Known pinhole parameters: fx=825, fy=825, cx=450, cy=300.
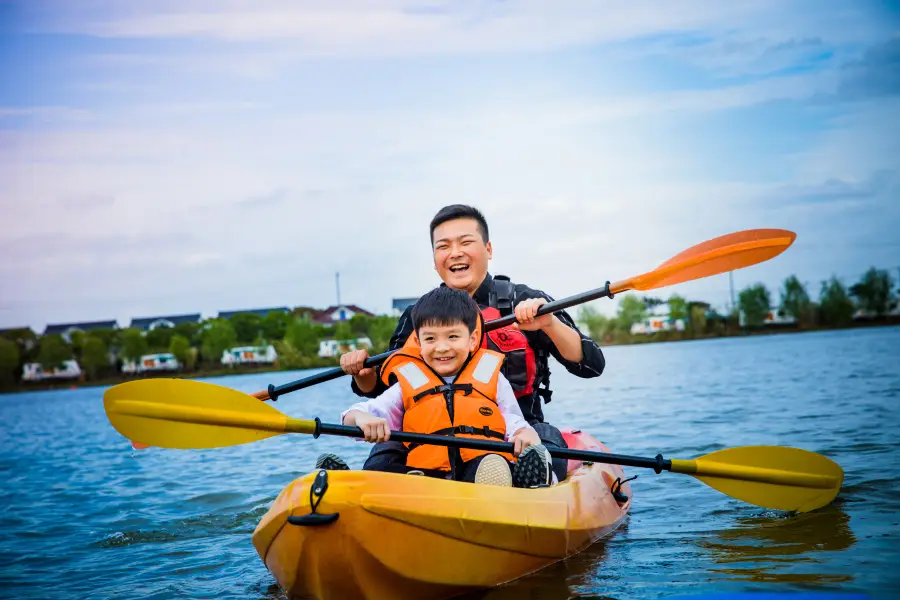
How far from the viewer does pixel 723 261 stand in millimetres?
4738

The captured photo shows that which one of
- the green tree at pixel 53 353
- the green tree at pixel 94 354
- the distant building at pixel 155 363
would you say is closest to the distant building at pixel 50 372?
the green tree at pixel 53 353

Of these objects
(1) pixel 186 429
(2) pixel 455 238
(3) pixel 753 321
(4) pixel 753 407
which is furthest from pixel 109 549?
(3) pixel 753 321

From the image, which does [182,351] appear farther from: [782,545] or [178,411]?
[782,545]

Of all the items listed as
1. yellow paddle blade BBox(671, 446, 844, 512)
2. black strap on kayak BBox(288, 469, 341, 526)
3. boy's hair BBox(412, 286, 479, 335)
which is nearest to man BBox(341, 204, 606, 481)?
boy's hair BBox(412, 286, 479, 335)

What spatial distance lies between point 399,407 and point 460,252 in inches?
39.9

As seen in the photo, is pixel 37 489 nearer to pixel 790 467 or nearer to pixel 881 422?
pixel 790 467

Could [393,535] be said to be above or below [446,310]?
below

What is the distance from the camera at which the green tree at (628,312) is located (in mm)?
56156

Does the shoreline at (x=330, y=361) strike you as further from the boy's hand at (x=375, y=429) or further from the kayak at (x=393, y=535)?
the kayak at (x=393, y=535)

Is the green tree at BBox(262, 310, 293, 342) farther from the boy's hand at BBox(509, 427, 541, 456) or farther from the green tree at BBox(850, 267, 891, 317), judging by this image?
the boy's hand at BBox(509, 427, 541, 456)

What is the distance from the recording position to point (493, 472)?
355 centimetres

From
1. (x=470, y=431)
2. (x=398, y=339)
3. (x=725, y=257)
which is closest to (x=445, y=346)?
(x=470, y=431)

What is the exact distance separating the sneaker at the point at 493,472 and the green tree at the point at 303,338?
45.5 m

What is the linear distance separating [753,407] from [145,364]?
44392 mm
